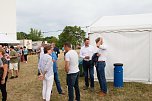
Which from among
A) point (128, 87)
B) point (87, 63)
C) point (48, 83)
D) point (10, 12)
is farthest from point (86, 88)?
point (10, 12)

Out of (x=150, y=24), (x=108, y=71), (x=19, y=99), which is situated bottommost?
(x=19, y=99)

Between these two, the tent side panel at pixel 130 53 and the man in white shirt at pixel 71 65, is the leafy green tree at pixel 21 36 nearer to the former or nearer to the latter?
the tent side panel at pixel 130 53

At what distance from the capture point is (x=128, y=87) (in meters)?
8.36

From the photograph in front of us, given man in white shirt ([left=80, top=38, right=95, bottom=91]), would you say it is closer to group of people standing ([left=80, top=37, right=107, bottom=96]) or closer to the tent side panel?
group of people standing ([left=80, top=37, right=107, bottom=96])

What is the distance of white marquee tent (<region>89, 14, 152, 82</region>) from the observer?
8.93 m

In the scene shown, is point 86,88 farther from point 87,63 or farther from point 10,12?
point 10,12

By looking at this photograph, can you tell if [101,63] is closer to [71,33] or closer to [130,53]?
[130,53]

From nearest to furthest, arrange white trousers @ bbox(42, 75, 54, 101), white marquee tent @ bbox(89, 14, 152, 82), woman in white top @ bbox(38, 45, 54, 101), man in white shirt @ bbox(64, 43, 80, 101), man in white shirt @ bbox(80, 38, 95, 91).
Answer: man in white shirt @ bbox(64, 43, 80, 101)
woman in white top @ bbox(38, 45, 54, 101)
white trousers @ bbox(42, 75, 54, 101)
man in white shirt @ bbox(80, 38, 95, 91)
white marquee tent @ bbox(89, 14, 152, 82)

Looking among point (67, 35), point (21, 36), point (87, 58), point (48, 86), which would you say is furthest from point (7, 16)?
point (21, 36)

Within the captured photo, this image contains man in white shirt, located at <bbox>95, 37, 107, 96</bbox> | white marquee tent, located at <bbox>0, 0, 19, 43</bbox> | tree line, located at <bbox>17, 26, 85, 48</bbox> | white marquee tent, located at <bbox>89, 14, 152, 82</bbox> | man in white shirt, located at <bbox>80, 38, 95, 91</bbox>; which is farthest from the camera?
tree line, located at <bbox>17, 26, 85, 48</bbox>

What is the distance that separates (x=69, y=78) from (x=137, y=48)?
3.96 m

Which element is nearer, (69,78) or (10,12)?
(69,78)

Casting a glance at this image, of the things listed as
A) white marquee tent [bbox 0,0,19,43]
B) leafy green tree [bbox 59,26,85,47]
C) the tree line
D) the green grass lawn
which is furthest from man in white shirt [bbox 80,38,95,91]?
leafy green tree [bbox 59,26,85,47]

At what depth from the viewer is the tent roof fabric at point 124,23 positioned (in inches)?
353
